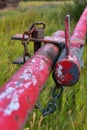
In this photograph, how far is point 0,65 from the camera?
2.78 m

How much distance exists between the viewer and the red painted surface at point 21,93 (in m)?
0.81

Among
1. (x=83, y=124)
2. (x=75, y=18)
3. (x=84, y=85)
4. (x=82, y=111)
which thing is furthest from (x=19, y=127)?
(x=75, y=18)

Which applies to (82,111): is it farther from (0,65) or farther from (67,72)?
(0,65)

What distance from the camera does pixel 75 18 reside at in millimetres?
5566

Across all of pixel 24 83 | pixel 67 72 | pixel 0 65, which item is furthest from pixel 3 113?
pixel 0 65

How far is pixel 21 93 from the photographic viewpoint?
3.05ft

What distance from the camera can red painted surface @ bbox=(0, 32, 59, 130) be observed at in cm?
81

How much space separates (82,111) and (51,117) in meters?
0.18

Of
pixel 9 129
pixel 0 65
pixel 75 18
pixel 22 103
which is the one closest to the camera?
pixel 9 129

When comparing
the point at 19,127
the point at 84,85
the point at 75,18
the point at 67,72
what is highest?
the point at 19,127

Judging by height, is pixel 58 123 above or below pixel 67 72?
Answer: below

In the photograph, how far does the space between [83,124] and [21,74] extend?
885 millimetres

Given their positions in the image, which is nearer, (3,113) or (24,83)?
(3,113)

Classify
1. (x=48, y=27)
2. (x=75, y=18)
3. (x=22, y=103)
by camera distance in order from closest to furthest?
(x=22, y=103)
(x=48, y=27)
(x=75, y=18)
